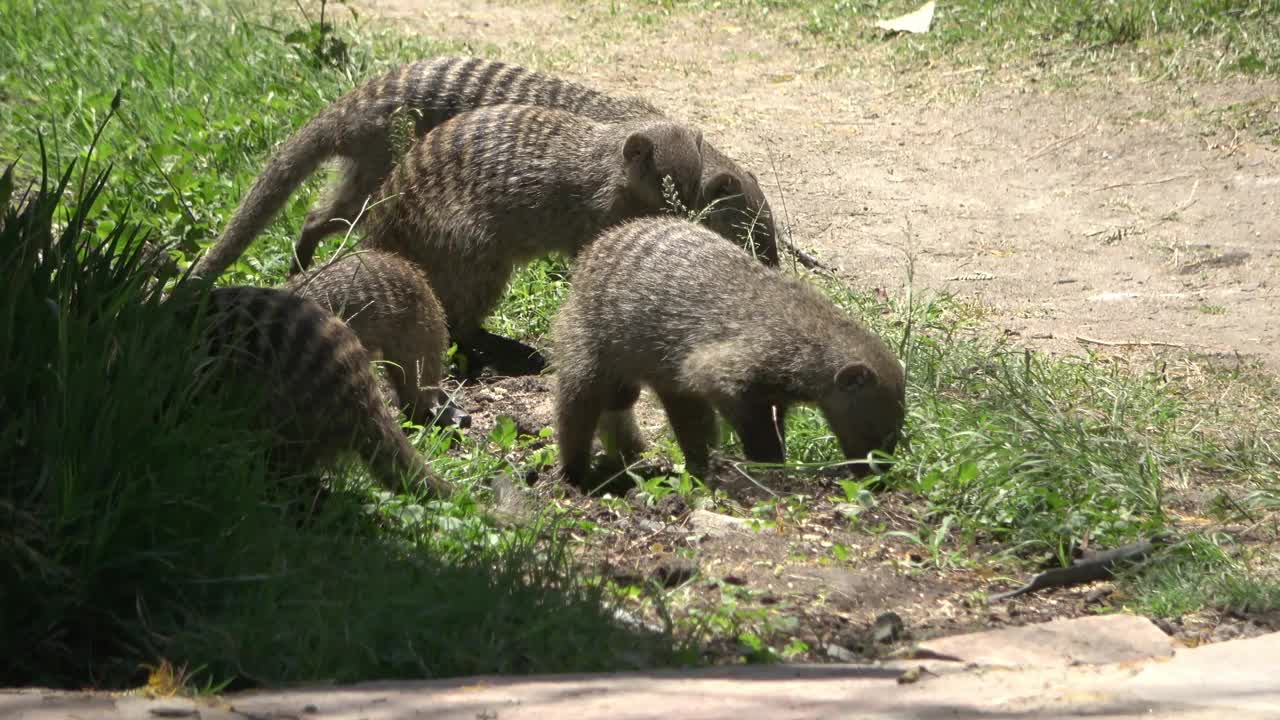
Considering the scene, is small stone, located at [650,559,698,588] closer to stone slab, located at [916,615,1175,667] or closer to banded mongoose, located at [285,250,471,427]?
stone slab, located at [916,615,1175,667]

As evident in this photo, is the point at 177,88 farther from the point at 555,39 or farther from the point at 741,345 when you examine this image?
the point at 741,345

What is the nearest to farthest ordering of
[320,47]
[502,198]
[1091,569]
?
[1091,569]
[502,198]
[320,47]

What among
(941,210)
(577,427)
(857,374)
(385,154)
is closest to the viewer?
(857,374)

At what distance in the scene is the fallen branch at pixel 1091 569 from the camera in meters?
3.33

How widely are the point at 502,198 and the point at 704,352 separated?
1.67 metres

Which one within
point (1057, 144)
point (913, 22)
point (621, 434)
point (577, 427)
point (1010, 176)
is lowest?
point (621, 434)

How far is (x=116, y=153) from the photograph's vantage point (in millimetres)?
6219

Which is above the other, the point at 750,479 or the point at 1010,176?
the point at 1010,176

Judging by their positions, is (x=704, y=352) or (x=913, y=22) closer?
(x=704, y=352)

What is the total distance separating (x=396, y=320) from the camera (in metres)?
4.72

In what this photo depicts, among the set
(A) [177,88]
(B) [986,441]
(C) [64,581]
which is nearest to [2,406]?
(C) [64,581]

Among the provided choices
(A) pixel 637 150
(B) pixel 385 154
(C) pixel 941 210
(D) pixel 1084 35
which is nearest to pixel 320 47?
(B) pixel 385 154

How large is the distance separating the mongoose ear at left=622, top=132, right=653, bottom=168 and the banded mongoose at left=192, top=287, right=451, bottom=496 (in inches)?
90.1

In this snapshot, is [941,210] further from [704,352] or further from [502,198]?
[704,352]
